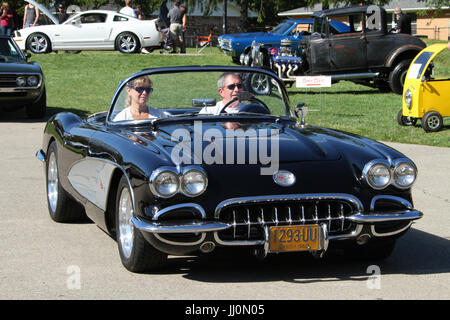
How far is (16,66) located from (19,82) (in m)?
0.33

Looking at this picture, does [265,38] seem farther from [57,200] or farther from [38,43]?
[57,200]

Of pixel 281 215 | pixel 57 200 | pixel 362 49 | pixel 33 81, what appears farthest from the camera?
pixel 362 49

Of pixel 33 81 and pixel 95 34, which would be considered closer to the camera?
pixel 33 81

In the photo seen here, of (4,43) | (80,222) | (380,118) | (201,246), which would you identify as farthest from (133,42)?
(201,246)

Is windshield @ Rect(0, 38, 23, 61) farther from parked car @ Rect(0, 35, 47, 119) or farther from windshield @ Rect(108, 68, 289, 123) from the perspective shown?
windshield @ Rect(108, 68, 289, 123)

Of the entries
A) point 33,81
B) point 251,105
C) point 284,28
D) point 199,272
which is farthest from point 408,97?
Result: point 284,28

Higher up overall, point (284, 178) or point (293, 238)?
point (284, 178)

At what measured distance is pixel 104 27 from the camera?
2752 centimetres

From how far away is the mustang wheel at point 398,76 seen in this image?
20469 mm

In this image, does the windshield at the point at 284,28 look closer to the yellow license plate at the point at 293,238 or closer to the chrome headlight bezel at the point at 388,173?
the chrome headlight bezel at the point at 388,173

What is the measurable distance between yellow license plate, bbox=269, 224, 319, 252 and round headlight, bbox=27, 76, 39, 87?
1178 centimetres

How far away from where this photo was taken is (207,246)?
5004mm

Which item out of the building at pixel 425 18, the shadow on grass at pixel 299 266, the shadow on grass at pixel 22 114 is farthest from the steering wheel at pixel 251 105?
the building at pixel 425 18
